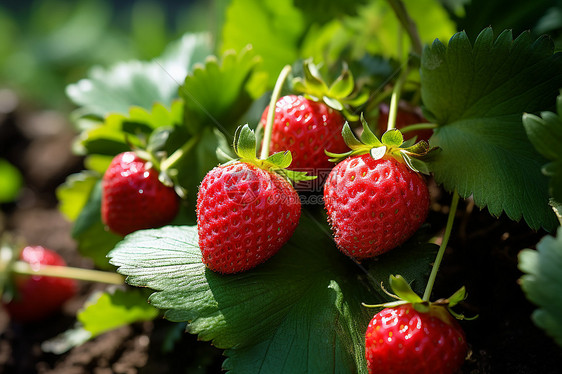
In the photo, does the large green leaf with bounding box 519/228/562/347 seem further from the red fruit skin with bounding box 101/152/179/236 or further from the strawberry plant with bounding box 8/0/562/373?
the red fruit skin with bounding box 101/152/179/236

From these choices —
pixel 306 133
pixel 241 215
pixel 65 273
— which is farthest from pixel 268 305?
pixel 65 273

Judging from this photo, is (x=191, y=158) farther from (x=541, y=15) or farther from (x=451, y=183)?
(x=541, y=15)

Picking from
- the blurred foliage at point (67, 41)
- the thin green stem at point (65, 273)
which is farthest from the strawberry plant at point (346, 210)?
the blurred foliage at point (67, 41)

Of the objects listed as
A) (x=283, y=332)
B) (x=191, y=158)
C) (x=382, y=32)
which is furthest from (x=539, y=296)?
(x=382, y=32)

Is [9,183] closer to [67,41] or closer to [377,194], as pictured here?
[67,41]

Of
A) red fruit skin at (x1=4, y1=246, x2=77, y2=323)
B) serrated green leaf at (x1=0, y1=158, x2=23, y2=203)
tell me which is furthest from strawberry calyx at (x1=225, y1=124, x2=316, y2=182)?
serrated green leaf at (x1=0, y1=158, x2=23, y2=203)
